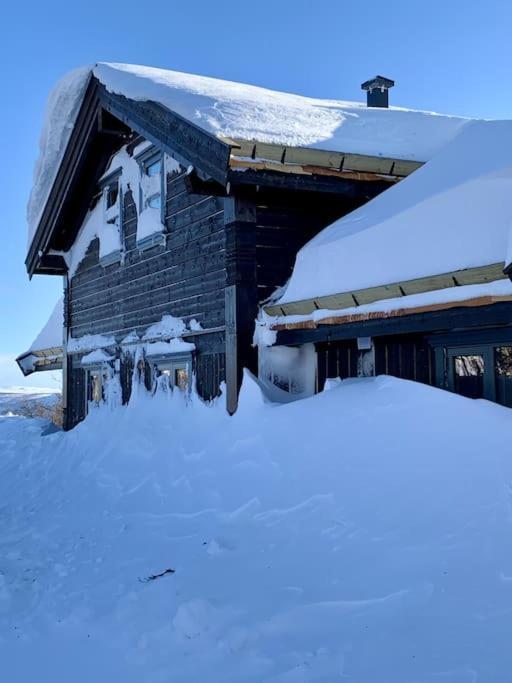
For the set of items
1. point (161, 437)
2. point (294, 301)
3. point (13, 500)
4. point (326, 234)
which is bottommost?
point (13, 500)

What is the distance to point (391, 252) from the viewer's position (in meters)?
6.44

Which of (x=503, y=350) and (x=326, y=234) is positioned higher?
(x=326, y=234)

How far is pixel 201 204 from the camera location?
31.1 feet

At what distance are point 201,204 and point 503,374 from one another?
516 centimetres

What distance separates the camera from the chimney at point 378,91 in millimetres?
13047

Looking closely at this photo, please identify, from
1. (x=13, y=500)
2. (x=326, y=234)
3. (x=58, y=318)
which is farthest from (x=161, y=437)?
(x=58, y=318)

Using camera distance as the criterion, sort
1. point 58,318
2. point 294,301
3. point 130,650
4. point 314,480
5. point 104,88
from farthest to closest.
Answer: point 58,318, point 104,88, point 294,301, point 314,480, point 130,650

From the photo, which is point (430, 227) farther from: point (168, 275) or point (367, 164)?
point (168, 275)

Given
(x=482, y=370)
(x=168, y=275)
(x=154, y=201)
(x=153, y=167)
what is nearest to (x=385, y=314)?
(x=482, y=370)

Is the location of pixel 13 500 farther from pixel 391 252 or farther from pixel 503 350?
pixel 503 350

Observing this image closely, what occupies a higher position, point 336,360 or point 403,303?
point 403,303

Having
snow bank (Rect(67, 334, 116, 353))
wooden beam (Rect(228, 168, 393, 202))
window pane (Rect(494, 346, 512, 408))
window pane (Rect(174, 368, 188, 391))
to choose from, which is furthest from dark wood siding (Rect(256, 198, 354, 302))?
snow bank (Rect(67, 334, 116, 353))

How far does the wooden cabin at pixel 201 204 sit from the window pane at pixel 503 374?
2.52 ft

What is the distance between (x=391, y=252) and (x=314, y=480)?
2.36 metres
